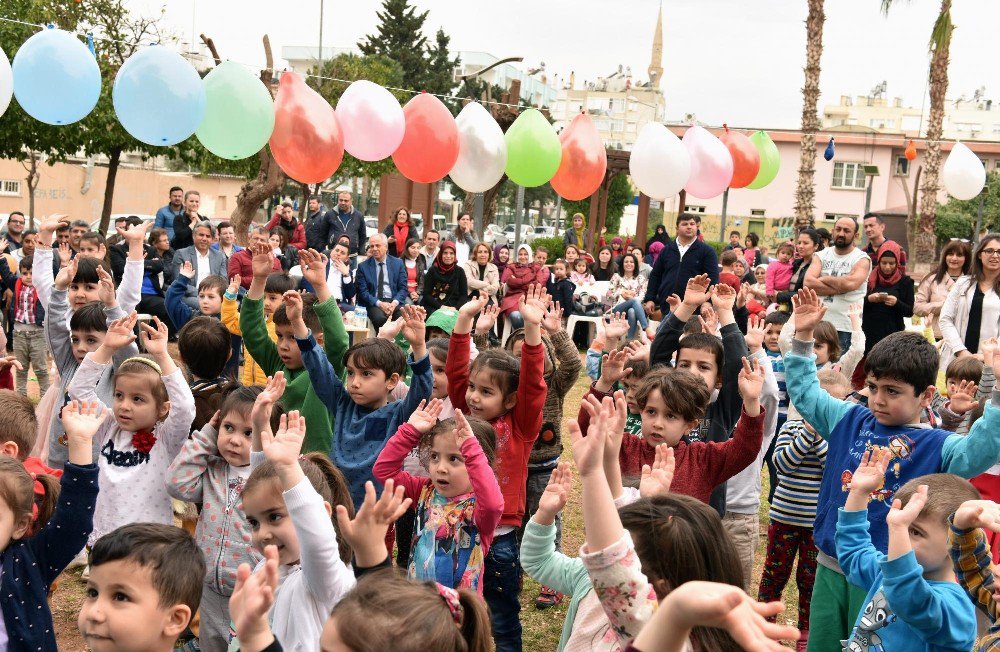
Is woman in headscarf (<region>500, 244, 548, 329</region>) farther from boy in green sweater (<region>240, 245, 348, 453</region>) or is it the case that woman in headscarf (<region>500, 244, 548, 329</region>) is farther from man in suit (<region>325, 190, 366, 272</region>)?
boy in green sweater (<region>240, 245, 348, 453</region>)

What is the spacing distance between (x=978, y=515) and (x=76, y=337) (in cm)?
412

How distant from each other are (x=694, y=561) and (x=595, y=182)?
7.07 meters

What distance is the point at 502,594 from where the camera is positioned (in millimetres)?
3736

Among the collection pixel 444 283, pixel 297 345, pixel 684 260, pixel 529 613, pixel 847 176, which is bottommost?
pixel 529 613

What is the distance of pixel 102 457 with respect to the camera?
3.82 m

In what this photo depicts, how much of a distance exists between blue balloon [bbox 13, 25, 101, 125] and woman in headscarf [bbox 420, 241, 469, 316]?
507 centimetres

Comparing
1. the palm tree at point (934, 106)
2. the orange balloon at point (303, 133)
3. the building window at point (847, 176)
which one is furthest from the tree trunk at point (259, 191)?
the building window at point (847, 176)

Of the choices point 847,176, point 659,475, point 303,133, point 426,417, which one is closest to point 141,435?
point 426,417

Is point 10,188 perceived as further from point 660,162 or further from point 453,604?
point 453,604

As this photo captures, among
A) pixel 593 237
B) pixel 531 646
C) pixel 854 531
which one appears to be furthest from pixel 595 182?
pixel 593 237

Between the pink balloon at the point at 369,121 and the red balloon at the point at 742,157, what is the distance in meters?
3.96

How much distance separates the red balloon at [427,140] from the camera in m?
7.77

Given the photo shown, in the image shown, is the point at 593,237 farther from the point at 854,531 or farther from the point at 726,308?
the point at 854,531

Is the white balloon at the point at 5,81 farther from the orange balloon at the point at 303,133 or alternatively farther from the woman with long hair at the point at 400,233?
the woman with long hair at the point at 400,233
